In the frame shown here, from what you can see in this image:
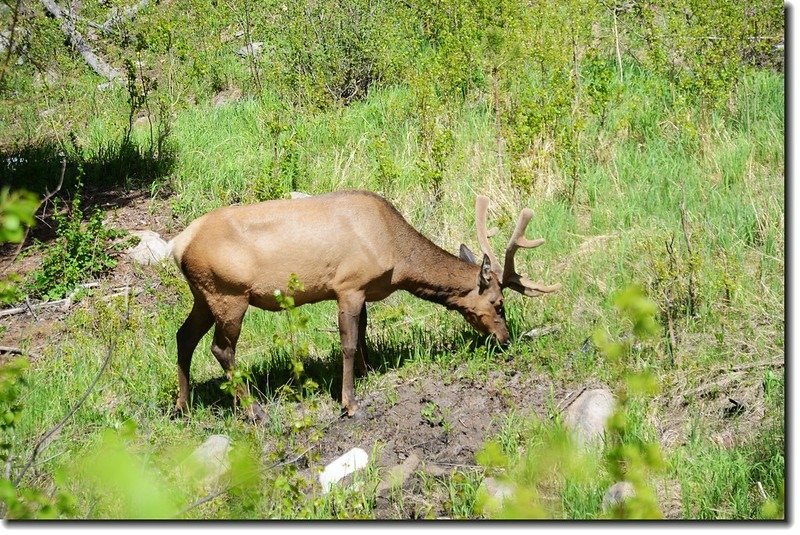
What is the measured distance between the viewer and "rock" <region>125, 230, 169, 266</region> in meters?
10.4

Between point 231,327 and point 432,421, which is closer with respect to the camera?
point 432,421

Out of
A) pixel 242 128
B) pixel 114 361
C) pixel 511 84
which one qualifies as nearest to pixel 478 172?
pixel 511 84

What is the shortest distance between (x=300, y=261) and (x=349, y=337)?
667 millimetres

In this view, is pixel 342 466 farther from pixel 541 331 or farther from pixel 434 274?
pixel 541 331

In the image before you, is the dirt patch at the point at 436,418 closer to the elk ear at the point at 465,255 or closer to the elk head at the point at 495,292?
the elk head at the point at 495,292

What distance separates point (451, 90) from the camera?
11.9 m

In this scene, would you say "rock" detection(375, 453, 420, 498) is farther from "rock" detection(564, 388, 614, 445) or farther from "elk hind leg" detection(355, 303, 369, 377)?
"elk hind leg" detection(355, 303, 369, 377)

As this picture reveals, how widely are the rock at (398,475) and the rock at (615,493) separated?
1.23 m

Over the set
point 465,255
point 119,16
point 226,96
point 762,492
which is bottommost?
point 762,492

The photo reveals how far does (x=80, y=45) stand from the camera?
610 inches

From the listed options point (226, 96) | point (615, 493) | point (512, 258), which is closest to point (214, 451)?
point (615, 493)

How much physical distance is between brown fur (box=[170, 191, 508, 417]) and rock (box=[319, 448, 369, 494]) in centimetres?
93

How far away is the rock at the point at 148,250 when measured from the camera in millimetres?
10391

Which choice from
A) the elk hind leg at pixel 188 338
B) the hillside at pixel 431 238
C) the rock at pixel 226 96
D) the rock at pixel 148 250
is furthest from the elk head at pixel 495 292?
the rock at pixel 226 96
